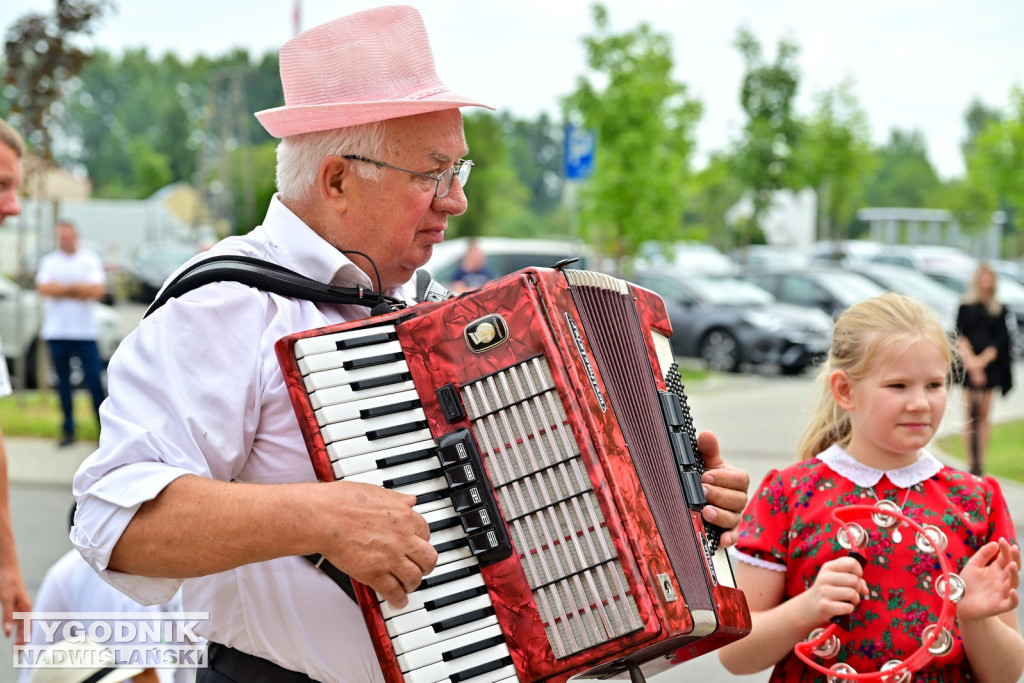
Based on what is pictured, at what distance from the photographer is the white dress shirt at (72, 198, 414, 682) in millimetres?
1739

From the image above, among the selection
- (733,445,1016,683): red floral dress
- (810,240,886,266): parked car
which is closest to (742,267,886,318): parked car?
(810,240,886,266): parked car

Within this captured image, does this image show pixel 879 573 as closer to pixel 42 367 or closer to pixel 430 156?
pixel 430 156

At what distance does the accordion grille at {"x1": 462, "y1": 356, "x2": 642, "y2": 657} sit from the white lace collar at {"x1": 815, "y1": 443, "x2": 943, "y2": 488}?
3.41ft

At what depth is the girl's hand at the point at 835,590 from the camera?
2.33 m

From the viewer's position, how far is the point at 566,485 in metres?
1.83

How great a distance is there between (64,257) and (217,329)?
8390 millimetres

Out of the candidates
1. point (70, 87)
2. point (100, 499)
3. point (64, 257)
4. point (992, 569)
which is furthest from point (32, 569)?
point (70, 87)

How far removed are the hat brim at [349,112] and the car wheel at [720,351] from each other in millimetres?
13387

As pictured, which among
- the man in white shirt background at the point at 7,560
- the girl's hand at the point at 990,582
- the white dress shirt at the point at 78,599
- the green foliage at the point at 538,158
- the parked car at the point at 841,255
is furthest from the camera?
the green foliage at the point at 538,158

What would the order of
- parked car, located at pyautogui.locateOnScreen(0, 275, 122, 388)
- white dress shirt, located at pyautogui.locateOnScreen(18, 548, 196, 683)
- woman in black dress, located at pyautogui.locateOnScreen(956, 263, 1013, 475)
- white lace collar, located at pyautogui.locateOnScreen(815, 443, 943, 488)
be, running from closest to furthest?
1. white lace collar, located at pyautogui.locateOnScreen(815, 443, 943, 488)
2. white dress shirt, located at pyautogui.locateOnScreen(18, 548, 196, 683)
3. woman in black dress, located at pyautogui.locateOnScreen(956, 263, 1013, 475)
4. parked car, located at pyautogui.locateOnScreen(0, 275, 122, 388)

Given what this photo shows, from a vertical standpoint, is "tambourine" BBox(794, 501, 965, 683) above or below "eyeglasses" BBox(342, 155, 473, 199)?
below

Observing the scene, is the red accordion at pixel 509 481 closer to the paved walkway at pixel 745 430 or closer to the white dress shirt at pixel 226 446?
the white dress shirt at pixel 226 446

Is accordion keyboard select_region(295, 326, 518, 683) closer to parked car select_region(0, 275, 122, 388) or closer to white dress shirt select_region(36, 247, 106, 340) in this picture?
white dress shirt select_region(36, 247, 106, 340)

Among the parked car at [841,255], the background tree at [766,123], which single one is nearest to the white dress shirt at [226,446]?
the background tree at [766,123]
